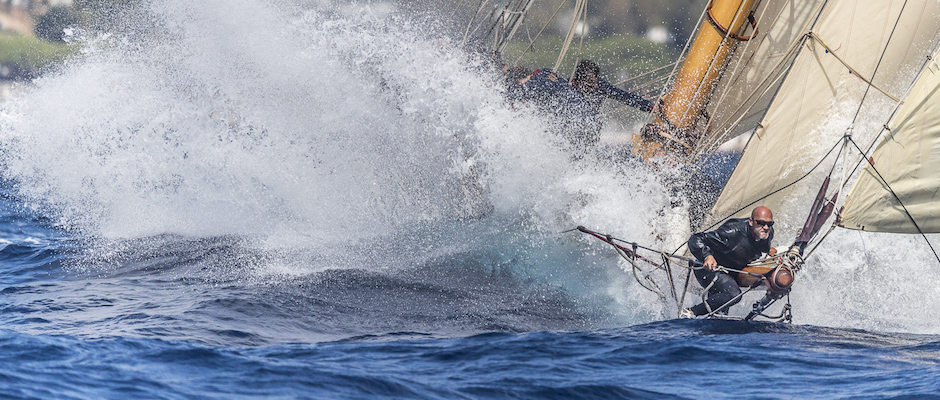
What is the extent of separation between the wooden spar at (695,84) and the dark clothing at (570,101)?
55cm

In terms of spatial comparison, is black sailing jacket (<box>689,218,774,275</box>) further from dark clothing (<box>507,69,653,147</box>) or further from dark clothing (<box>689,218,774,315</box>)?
dark clothing (<box>507,69,653,147</box>)

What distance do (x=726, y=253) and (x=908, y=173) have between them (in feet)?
5.52

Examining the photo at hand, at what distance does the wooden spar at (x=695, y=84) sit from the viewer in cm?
1198

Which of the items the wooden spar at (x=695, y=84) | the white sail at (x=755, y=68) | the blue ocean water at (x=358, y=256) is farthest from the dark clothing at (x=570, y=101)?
the white sail at (x=755, y=68)

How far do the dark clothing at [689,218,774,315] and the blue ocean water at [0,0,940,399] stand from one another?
28cm

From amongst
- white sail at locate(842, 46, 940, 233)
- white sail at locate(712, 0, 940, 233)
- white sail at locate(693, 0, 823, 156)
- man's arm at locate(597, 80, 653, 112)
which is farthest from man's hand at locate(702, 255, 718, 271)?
white sail at locate(693, 0, 823, 156)

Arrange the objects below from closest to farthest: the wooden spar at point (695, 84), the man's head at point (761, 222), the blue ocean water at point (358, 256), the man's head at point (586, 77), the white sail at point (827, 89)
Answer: the blue ocean water at point (358, 256)
the man's head at point (761, 222)
the white sail at point (827, 89)
the man's head at point (586, 77)
the wooden spar at point (695, 84)

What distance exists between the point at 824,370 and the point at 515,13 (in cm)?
764

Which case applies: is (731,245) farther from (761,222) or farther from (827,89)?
(827,89)

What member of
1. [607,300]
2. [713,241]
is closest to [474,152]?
[607,300]

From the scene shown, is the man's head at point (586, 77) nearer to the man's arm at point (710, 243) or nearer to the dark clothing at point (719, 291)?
the man's arm at point (710, 243)

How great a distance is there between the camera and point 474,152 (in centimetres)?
1169

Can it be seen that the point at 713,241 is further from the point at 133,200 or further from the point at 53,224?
the point at 53,224

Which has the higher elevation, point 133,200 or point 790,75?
point 790,75
